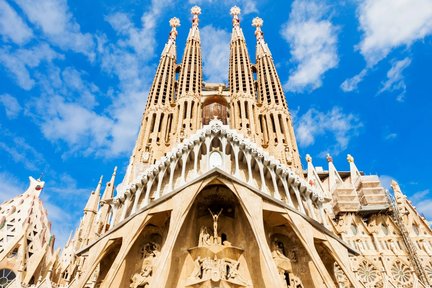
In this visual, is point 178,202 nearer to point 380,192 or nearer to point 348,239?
point 348,239

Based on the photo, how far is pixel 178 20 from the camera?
37.9 meters

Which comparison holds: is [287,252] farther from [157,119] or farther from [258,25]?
[258,25]

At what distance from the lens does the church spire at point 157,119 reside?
22.0 meters

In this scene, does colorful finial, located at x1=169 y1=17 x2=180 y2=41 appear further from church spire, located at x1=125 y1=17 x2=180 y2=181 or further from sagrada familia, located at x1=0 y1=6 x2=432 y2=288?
sagrada familia, located at x1=0 y1=6 x2=432 y2=288

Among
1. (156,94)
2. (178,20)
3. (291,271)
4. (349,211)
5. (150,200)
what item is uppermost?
(178,20)

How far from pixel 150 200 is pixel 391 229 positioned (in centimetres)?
1667

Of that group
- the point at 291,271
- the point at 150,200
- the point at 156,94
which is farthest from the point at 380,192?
the point at 156,94

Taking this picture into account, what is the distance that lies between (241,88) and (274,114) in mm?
3766

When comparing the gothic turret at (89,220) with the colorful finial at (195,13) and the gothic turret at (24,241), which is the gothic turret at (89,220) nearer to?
the gothic turret at (24,241)

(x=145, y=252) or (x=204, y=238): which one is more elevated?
(x=204, y=238)

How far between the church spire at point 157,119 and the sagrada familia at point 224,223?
12cm

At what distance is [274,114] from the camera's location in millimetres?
25094

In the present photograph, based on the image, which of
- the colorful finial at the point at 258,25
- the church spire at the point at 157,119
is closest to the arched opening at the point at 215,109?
the church spire at the point at 157,119

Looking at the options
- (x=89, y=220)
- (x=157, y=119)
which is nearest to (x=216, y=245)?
(x=89, y=220)
